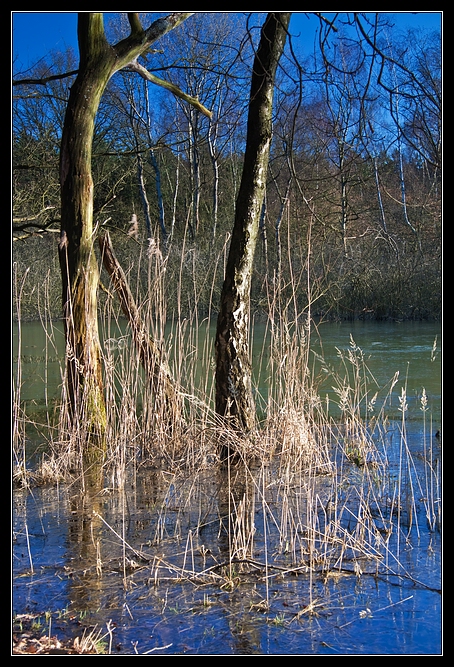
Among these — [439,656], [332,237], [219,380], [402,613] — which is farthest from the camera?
[332,237]

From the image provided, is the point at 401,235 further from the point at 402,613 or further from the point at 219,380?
the point at 402,613

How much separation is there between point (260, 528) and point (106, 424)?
73.2 inches

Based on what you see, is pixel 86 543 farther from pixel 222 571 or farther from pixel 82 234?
pixel 82 234

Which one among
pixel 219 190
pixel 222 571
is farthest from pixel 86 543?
pixel 219 190

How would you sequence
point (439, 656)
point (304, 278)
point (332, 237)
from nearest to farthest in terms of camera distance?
point (439, 656) → point (304, 278) → point (332, 237)

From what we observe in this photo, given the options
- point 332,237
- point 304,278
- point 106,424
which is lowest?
point 106,424

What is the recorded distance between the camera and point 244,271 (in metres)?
5.35

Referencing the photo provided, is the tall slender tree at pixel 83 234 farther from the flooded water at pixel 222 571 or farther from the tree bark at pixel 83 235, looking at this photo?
the flooded water at pixel 222 571

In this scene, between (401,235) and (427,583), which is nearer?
(427,583)

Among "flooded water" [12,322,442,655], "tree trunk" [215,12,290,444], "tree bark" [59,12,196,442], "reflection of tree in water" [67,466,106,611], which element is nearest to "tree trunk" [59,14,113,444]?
"tree bark" [59,12,196,442]

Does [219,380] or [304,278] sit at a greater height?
[304,278]

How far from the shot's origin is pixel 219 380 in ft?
17.6

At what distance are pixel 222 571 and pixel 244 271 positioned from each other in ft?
8.50

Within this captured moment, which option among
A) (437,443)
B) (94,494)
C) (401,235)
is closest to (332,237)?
(401,235)
